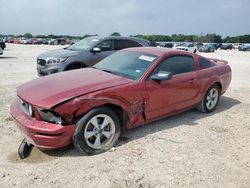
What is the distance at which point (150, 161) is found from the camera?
13.2 feet

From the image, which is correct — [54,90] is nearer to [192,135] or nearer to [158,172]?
[158,172]

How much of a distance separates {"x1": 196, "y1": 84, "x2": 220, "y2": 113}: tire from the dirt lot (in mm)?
703

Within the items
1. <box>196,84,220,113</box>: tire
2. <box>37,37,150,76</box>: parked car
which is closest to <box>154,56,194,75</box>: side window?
<box>196,84,220,113</box>: tire

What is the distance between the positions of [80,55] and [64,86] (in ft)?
15.3

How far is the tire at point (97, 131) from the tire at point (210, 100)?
2.55 meters

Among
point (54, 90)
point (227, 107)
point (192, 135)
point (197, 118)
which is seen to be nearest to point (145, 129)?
point (192, 135)

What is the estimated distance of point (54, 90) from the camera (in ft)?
13.6

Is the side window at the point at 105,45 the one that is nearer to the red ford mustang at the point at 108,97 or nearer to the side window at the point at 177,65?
the red ford mustang at the point at 108,97

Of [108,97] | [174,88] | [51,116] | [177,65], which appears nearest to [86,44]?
[177,65]

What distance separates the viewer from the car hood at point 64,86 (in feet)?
12.9

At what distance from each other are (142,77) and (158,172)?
167cm

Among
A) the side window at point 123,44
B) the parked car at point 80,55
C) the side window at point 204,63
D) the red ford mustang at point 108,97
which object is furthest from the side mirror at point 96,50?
the side window at point 204,63

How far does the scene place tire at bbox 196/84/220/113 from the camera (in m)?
6.24

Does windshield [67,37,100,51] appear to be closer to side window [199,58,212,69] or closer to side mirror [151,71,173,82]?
side window [199,58,212,69]
